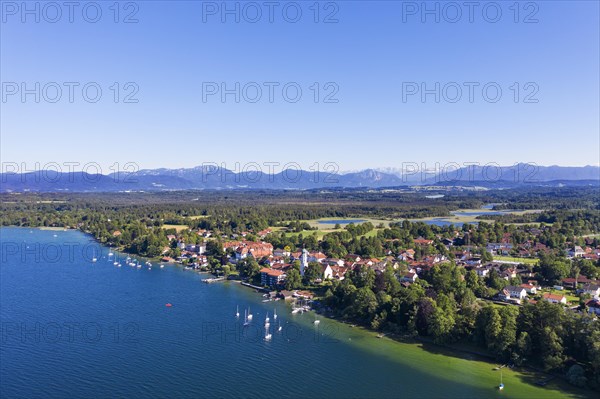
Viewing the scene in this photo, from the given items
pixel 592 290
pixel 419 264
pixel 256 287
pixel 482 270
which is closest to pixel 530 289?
pixel 592 290

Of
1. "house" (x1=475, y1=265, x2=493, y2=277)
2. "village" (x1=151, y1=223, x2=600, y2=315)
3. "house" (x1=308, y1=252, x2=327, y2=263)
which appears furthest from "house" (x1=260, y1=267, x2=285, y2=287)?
"house" (x1=475, y1=265, x2=493, y2=277)

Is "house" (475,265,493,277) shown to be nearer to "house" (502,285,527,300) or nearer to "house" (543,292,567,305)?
"house" (502,285,527,300)

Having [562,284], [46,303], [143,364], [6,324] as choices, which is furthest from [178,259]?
[562,284]

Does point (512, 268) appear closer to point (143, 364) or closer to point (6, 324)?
point (143, 364)

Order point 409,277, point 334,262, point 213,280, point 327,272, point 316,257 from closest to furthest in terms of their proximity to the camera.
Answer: point 409,277
point 327,272
point 213,280
point 334,262
point 316,257

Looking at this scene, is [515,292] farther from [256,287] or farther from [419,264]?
[256,287]
